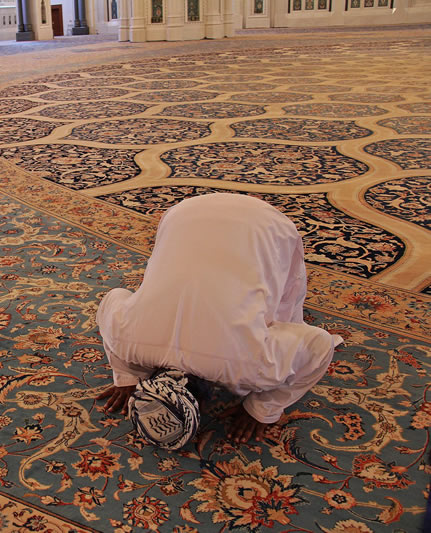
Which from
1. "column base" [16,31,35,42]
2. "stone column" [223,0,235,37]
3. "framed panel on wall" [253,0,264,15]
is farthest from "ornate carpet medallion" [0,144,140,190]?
"framed panel on wall" [253,0,264,15]

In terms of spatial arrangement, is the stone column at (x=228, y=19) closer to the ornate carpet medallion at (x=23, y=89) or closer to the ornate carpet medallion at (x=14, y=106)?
the ornate carpet medallion at (x=23, y=89)

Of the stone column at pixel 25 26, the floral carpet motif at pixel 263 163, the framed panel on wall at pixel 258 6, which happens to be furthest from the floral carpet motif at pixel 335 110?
the framed panel on wall at pixel 258 6

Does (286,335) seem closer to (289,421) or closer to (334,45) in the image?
(289,421)

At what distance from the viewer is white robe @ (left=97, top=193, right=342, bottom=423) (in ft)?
4.65

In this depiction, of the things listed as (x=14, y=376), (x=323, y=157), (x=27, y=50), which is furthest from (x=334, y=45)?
(x=14, y=376)

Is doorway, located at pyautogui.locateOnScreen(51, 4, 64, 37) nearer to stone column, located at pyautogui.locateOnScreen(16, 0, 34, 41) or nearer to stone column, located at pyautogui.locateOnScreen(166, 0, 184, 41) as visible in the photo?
stone column, located at pyautogui.locateOnScreen(16, 0, 34, 41)

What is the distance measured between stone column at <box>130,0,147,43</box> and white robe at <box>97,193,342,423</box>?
46.1ft

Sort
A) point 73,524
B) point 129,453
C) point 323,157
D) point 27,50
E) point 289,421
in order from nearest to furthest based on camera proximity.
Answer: point 73,524, point 129,453, point 289,421, point 323,157, point 27,50

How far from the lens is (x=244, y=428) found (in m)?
1.56

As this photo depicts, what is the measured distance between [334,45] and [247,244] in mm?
13832

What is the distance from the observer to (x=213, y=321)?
1.41 meters

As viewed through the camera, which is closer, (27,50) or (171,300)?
(171,300)

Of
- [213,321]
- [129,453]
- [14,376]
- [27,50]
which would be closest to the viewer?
[213,321]

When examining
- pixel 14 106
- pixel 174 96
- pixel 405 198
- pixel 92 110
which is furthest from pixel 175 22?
pixel 405 198
